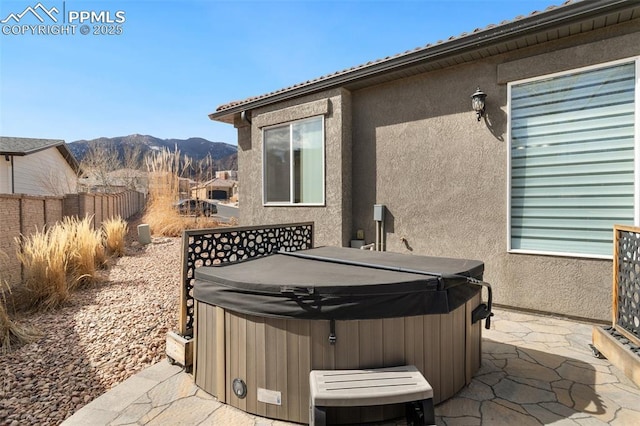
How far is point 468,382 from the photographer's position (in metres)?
2.66

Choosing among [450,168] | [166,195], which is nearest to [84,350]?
[450,168]

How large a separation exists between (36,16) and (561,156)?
9360 millimetres

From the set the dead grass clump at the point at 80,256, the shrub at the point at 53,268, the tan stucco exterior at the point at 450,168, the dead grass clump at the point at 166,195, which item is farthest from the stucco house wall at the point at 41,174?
the tan stucco exterior at the point at 450,168

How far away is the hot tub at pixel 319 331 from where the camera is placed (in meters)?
2.10

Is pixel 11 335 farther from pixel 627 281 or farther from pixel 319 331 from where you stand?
pixel 627 281

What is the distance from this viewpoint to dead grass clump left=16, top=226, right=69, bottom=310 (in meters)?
4.88

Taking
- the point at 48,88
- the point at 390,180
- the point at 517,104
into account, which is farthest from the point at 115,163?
the point at 517,104

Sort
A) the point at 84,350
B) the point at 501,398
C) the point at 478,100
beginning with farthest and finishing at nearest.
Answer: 1. the point at 478,100
2. the point at 84,350
3. the point at 501,398

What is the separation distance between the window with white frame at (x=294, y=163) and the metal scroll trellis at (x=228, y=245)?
6.60 ft

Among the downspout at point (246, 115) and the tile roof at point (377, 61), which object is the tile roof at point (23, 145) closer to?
the tile roof at point (377, 61)

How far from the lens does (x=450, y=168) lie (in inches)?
194

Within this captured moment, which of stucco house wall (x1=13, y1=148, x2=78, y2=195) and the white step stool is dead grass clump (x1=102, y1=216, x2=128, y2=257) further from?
stucco house wall (x1=13, y1=148, x2=78, y2=195)

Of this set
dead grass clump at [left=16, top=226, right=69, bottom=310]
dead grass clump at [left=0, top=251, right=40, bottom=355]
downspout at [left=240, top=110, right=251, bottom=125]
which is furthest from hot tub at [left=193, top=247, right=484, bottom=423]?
downspout at [left=240, top=110, right=251, bottom=125]

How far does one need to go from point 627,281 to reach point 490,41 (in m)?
3.14
